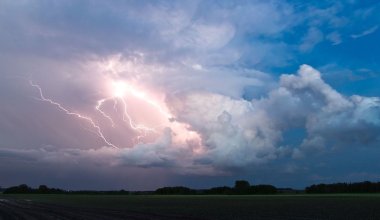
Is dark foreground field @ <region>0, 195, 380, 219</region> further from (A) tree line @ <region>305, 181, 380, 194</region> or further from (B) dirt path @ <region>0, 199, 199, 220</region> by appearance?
(A) tree line @ <region>305, 181, 380, 194</region>

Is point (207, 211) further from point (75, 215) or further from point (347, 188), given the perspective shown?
point (347, 188)

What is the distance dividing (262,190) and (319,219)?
6482 inches

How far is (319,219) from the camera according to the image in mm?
38062

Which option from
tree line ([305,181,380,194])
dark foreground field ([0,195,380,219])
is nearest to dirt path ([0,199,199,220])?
dark foreground field ([0,195,380,219])

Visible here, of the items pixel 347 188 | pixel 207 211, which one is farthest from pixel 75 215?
pixel 347 188

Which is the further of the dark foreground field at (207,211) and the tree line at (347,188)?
the tree line at (347,188)

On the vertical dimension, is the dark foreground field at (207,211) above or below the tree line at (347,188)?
below

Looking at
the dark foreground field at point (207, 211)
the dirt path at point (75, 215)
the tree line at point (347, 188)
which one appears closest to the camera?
the dirt path at point (75, 215)

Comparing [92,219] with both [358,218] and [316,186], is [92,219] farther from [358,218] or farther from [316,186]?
[316,186]

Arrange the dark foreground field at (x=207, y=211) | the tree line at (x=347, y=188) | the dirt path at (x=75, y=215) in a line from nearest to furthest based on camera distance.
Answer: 1. the dirt path at (x=75, y=215)
2. the dark foreground field at (x=207, y=211)
3. the tree line at (x=347, y=188)

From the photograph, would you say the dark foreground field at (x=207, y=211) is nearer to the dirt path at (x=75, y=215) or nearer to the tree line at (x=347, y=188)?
the dirt path at (x=75, y=215)

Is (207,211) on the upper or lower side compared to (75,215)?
upper

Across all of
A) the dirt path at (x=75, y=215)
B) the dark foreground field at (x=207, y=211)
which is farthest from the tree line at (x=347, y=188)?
the dirt path at (x=75, y=215)

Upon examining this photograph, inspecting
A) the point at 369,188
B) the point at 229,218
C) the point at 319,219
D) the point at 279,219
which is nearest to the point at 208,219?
the point at 229,218
